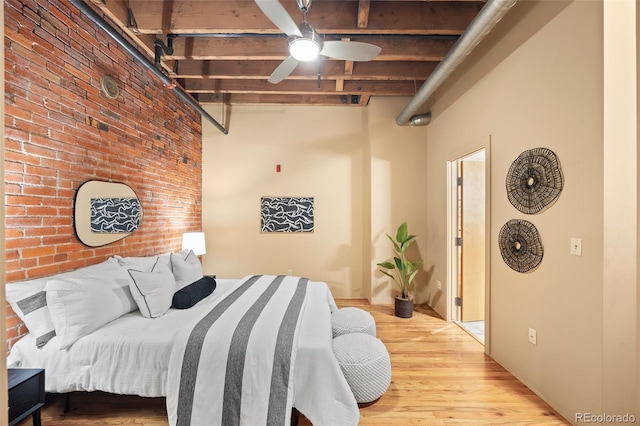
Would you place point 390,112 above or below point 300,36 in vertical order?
above

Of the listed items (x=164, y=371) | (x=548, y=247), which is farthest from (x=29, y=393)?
(x=548, y=247)

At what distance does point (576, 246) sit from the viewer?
5.87 feet

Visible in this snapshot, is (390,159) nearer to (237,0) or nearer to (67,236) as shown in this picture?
(237,0)

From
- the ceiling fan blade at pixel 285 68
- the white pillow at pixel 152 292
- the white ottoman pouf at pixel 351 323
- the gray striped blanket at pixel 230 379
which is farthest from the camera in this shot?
the white ottoman pouf at pixel 351 323

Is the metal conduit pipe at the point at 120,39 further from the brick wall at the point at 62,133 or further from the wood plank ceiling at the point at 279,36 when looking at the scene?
the brick wall at the point at 62,133

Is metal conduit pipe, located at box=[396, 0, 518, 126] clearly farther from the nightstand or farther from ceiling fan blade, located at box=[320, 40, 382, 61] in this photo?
the nightstand

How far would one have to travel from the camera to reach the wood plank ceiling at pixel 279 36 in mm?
2494

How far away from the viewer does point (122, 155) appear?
267 cm

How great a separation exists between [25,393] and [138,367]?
500 mm

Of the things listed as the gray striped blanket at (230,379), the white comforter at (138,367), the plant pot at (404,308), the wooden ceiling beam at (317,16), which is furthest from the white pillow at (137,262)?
the plant pot at (404,308)

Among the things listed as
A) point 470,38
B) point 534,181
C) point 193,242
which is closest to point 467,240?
point 534,181

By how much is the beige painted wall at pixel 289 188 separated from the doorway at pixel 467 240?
1349 millimetres

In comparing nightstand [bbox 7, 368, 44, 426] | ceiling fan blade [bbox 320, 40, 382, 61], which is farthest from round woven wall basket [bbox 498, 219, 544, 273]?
nightstand [bbox 7, 368, 44, 426]

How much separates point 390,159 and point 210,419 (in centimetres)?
356
